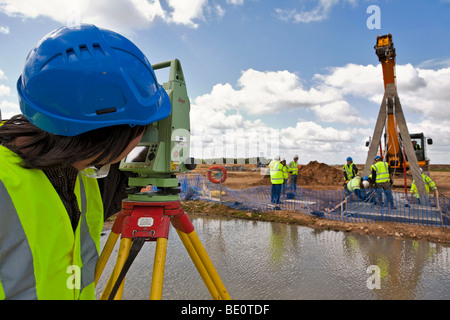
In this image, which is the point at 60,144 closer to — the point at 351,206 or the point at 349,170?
the point at 351,206

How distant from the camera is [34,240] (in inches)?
24.2

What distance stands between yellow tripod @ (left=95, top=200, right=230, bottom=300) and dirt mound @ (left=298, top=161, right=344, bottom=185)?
16112 mm

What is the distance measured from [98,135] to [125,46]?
286mm

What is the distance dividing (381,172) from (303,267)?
5.22 meters

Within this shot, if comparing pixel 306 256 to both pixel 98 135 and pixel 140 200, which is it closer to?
pixel 140 200

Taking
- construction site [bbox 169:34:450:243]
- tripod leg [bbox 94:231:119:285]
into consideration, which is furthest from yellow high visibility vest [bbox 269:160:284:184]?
tripod leg [bbox 94:231:119:285]

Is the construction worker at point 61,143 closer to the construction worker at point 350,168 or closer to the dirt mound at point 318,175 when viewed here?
the construction worker at point 350,168

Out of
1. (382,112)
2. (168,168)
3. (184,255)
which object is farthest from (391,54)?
(168,168)

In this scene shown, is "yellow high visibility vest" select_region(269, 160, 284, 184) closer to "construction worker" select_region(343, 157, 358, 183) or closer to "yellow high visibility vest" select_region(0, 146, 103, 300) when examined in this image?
"construction worker" select_region(343, 157, 358, 183)

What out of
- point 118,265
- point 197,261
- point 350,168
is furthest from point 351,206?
point 118,265

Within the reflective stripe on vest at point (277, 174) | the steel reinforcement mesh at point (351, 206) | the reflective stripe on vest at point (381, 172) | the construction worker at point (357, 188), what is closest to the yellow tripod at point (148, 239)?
the steel reinforcement mesh at point (351, 206)

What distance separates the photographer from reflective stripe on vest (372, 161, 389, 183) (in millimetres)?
7070

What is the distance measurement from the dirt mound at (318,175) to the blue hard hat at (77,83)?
1678cm
